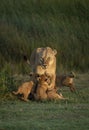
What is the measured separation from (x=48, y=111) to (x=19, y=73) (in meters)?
7.15

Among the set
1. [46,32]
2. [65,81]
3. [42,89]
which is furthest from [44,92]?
[46,32]

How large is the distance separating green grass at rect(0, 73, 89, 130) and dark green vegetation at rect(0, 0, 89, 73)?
568 cm

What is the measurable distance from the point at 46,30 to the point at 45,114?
8.95 m

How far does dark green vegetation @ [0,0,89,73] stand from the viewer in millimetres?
19219

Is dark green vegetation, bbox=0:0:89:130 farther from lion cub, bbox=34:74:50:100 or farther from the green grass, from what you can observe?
the green grass

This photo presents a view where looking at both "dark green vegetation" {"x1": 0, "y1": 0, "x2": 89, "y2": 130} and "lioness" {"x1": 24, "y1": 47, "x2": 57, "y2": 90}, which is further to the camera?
"dark green vegetation" {"x1": 0, "y1": 0, "x2": 89, "y2": 130}

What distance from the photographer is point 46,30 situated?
19.6 m

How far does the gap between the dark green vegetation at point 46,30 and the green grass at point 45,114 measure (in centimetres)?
568

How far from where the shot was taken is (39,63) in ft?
44.0

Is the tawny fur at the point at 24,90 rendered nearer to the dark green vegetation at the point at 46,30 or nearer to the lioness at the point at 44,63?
the lioness at the point at 44,63

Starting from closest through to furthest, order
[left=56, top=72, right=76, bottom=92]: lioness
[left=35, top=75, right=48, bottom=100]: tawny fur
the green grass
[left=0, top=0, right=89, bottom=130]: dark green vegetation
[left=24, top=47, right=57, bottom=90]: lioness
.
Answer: the green grass → [left=35, top=75, right=48, bottom=100]: tawny fur → [left=24, top=47, right=57, bottom=90]: lioness → [left=56, top=72, right=76, bottom=92]: lioness → [left=0, top=0, right=89, bottom=130]: dark green vegetation

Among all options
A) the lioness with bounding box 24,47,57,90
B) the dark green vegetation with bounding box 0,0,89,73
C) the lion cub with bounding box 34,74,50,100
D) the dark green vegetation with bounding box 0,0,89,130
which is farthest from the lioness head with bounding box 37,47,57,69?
the dark green vegetation with bounding box 0,0,89,73

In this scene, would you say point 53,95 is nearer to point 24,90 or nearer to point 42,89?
point 42,89

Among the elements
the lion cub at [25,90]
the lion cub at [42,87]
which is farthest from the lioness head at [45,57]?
the lion cub at [25,90]
